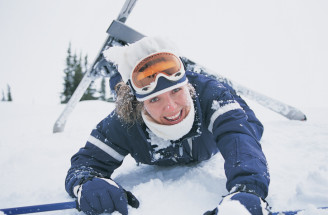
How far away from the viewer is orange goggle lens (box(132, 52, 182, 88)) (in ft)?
5.11

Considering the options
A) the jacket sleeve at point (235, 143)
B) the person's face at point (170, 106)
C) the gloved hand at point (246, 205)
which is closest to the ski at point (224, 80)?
the jacket sleeve at point (235, 143)

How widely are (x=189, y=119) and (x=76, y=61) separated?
80.5 ft

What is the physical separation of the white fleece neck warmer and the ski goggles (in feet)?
0.74

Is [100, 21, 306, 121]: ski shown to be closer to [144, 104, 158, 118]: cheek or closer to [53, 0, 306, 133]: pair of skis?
[53, 0, 306, 133]: pair of skis

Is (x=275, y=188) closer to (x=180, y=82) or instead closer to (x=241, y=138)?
(x=241, y=138)

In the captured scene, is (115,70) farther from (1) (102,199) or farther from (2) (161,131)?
(1) (102,199)

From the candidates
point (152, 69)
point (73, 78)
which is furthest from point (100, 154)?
point (73, 78)

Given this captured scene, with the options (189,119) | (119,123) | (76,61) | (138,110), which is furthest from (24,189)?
(76,61)

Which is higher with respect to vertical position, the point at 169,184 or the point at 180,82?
the point at 180,82

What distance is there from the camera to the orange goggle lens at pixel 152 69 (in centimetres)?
156

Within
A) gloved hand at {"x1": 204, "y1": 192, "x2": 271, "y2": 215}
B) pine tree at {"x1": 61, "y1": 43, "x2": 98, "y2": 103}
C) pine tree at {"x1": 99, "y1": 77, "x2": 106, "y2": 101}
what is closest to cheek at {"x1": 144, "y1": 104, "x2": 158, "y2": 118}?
gloved hand at {"x1": 204, "y1": 192, "x2": 271, "y2": 215}

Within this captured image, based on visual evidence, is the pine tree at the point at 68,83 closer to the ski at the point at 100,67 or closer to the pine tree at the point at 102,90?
the pine tree at the point at 102,90

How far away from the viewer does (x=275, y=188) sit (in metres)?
1.40

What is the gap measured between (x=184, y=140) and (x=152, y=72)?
1.91 ft
